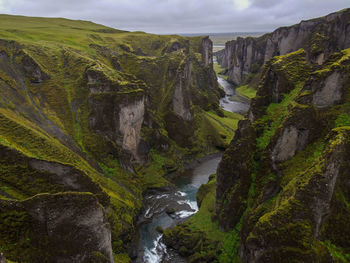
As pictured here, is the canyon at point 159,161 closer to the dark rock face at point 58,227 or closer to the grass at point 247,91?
the dark rock face at point 58,227

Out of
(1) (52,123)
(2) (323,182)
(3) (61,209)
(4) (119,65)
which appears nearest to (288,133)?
(2) (323,182)

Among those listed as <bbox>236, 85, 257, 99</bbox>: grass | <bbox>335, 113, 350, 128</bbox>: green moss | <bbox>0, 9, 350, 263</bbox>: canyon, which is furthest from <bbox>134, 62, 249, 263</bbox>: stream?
<bbox>236, 85, 257, 99</bbox>: grass

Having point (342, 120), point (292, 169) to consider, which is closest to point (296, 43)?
point (342, 120)

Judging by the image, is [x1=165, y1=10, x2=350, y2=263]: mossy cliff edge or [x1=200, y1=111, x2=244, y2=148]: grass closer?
[x1=165, y1=10, x2=350, y2=263]: mossy cliff edge

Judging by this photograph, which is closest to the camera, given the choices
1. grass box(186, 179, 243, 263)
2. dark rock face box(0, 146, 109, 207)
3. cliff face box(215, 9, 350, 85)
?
dark rock face box(0, 146, 109, 207)

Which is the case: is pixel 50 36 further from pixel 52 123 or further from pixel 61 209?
pixel 61 209

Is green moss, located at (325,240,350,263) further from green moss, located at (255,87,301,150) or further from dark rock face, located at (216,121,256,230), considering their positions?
green moss, located at (255,87,301,150)

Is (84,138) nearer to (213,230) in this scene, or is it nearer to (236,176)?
(213,230)
